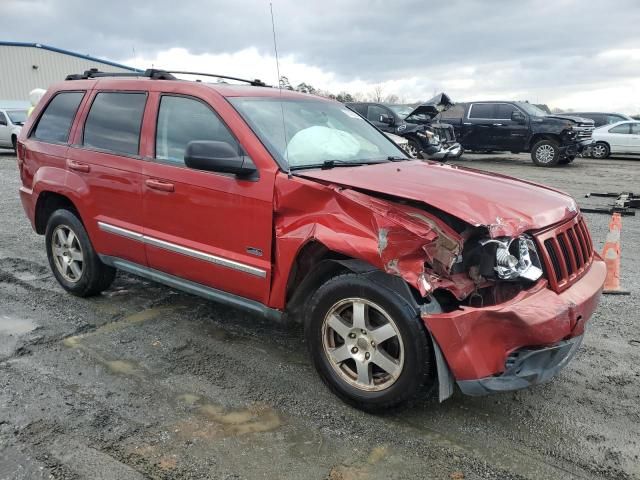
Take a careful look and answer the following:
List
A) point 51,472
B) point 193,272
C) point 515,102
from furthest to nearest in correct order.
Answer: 1. point 515,102
2. point 193,272
3. point 51,472

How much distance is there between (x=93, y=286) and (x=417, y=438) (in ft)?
10.4

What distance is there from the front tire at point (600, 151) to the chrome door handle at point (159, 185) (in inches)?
753

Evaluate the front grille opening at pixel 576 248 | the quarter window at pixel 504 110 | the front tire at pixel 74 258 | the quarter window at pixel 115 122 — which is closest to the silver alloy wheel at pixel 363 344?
the front grille opening at pixel 576 248

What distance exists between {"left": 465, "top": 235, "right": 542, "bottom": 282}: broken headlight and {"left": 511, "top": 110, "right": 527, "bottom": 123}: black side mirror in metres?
15.4

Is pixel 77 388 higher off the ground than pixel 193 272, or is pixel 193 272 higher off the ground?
pixel 193 272

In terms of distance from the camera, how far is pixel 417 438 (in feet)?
9.52

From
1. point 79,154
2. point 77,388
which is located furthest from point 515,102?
point 77,388

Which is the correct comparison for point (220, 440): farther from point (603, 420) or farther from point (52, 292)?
point (52, 292)

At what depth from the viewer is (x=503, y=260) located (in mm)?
2754

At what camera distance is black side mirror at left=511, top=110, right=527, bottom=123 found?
1689 cm

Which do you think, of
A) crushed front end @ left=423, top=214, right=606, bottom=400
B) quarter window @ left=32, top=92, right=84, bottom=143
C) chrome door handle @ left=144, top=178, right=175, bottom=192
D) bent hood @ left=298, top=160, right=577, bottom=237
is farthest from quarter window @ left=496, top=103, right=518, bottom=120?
crushed front end @ left=423, top=214, right=606, bottom=400

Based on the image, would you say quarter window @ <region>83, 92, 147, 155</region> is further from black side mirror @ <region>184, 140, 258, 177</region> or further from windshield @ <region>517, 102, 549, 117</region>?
windshield @ <region>517, 102, 549, 117</region>

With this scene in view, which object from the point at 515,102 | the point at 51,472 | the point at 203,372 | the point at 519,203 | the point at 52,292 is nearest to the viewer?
the point at 51,472

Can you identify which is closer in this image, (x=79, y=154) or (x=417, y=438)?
(x=417, y=438)
